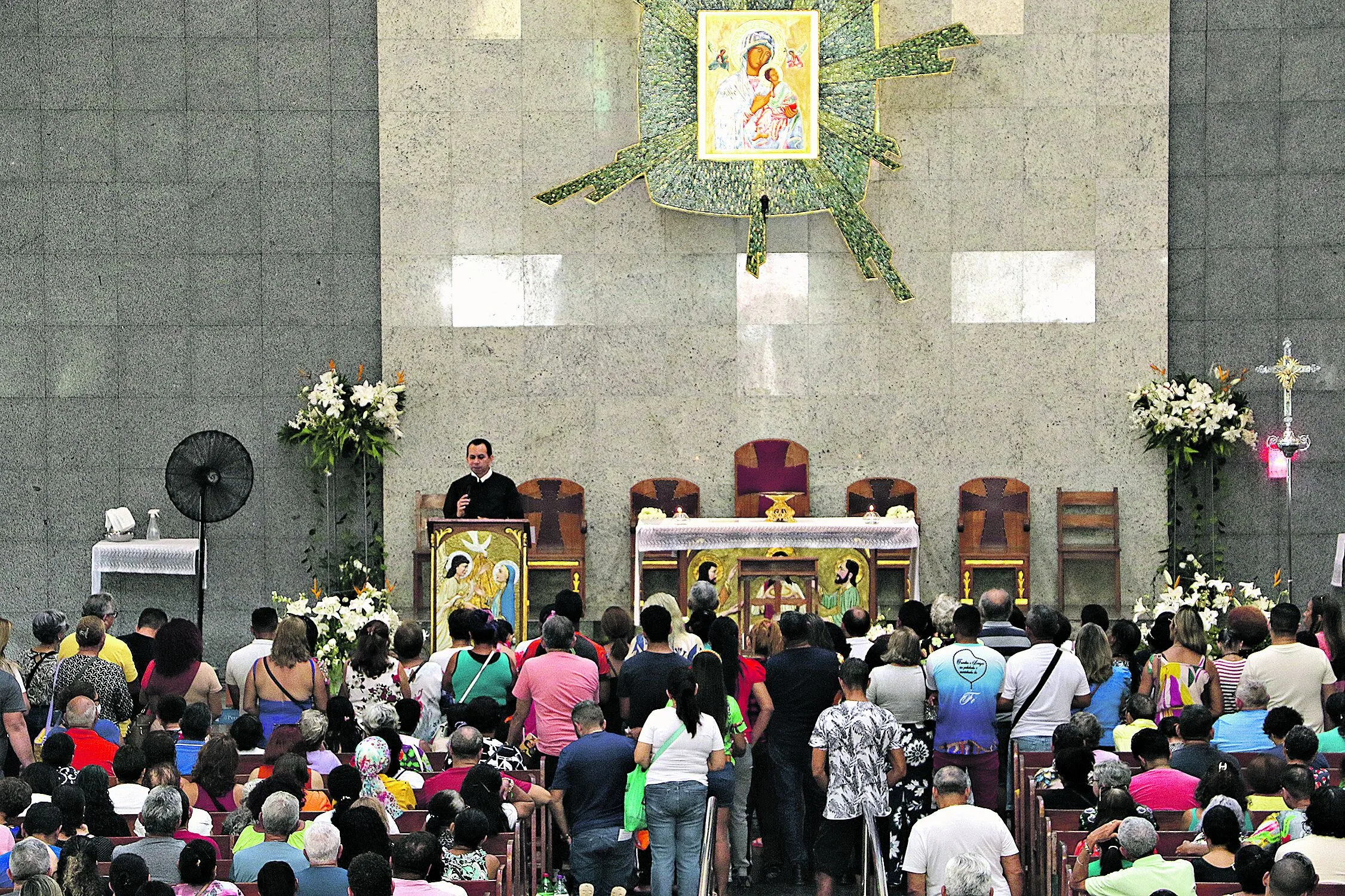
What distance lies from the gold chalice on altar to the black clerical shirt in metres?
2.90

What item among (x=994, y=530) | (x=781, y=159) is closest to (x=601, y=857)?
(x=994, y=530)

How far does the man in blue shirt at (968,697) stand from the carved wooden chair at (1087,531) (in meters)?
6.71

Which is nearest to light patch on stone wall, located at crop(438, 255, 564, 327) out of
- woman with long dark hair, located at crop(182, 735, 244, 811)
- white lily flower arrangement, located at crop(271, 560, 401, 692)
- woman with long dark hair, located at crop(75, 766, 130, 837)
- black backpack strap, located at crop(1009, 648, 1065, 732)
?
white lily flower arrangement, located at crop(271, 560, 401, 692)

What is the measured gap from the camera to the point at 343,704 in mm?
8398

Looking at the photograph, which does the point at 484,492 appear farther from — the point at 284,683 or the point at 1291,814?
the point at 1291,814

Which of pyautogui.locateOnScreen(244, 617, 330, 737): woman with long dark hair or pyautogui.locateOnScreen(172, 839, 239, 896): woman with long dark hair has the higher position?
pyautogui.locateOnScreen(244, 617, 330, 737): woman with long dark hair

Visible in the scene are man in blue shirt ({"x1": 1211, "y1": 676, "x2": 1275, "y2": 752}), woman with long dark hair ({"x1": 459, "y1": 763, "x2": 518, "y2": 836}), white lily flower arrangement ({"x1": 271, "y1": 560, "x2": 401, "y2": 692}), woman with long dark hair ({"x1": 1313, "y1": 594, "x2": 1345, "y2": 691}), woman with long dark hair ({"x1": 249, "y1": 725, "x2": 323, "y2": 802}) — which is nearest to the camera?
woman with long dark hair ({"x1": 459, "y1": 763, "x2": 518, "y2": 836})

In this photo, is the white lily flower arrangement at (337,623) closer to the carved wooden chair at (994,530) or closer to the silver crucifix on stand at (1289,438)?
the carved wooden chair at (994,530)

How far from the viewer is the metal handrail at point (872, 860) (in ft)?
23.4

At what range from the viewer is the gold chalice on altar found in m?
15.2

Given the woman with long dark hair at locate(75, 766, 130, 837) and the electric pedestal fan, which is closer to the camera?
the woman with long dark hair at locate(75, 766, 130, 837)

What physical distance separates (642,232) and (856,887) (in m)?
8.11

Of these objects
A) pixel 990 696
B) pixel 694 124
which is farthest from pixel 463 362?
→ pixel 990 696

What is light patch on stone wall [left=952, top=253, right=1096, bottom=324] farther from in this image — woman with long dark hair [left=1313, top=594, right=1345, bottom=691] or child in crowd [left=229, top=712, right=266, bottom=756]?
child in crowd [left=229, top=712, right=266, bottom=756]
